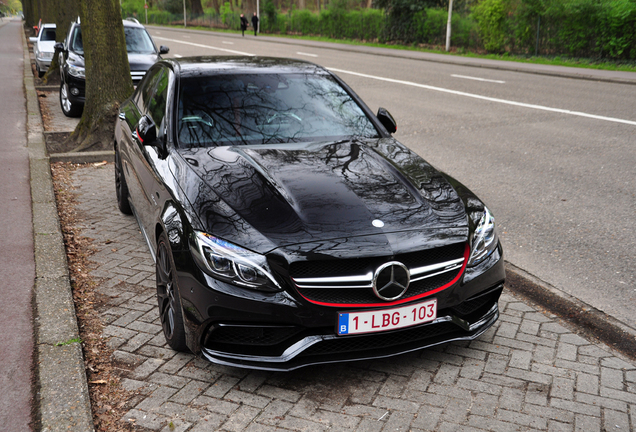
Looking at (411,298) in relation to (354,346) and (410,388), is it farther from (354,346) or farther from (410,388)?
(410,388)

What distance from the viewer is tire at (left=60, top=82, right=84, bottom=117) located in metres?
12.3

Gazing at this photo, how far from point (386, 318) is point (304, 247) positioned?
552 mm

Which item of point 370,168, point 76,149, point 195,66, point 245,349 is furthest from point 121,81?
point 245,349

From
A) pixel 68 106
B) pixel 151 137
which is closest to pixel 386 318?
pixel 151 137

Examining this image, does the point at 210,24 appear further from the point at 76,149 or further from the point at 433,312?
the point at 433,312

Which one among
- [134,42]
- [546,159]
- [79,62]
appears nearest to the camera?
[546,159]

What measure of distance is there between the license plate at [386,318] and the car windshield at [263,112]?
5.65ft

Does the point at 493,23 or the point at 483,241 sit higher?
the point at 493,23

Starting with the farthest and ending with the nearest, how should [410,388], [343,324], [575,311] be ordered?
[575,311], [410,388], [343,324]

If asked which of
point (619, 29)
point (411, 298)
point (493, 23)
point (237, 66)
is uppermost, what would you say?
point (493, 23)

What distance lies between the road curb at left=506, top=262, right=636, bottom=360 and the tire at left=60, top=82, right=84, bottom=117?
9943mm

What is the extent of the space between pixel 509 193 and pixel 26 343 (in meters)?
5.07

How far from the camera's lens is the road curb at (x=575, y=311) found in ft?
12.9

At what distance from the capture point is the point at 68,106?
12.4 metres
